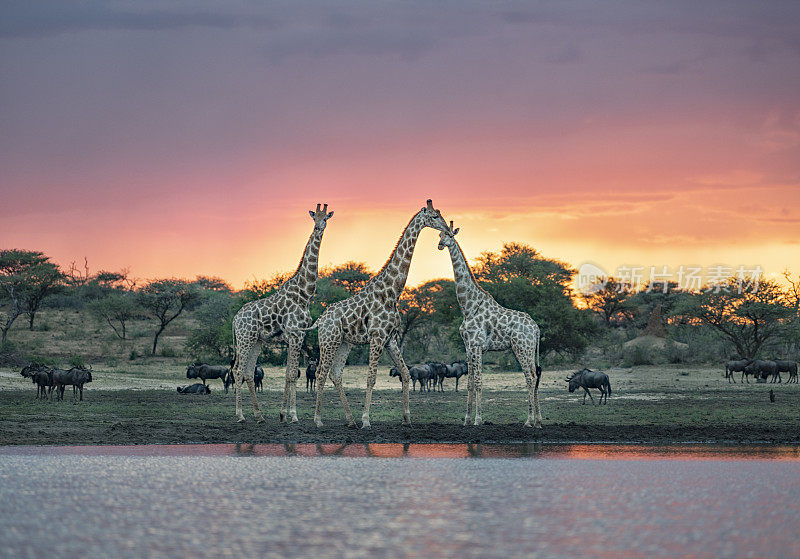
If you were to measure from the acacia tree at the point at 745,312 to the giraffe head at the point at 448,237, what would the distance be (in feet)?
177

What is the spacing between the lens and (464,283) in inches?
835

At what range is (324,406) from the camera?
30344 mm

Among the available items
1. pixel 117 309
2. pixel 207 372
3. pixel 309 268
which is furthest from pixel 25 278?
pixel 309 268

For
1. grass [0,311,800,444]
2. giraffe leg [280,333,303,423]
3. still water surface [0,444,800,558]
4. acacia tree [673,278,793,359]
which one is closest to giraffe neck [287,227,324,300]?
giraffe leg [280,333,303,423]

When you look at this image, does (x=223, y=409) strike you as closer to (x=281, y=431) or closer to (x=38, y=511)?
(x=281, y=431)

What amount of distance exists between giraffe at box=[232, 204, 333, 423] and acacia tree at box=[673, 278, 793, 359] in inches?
2161

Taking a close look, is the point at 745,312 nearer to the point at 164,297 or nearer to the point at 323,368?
the point at 164,297

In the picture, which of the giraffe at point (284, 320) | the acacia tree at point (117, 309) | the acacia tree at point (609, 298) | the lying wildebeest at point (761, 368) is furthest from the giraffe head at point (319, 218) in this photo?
the acacia tree at point (609, 298)

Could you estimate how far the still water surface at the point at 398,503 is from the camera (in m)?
8.51

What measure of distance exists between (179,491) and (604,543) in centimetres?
564

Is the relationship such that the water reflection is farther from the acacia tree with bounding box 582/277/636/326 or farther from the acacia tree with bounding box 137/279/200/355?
the acacia tree with bounding box 582/277/636/326

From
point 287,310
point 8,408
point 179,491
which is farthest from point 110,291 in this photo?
point 179,491

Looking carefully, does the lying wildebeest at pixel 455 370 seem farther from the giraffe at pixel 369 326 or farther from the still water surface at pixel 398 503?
the still water surface at pixel 398 503

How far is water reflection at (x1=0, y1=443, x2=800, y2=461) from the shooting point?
16.0 metres
